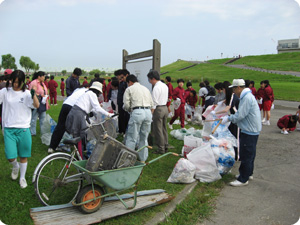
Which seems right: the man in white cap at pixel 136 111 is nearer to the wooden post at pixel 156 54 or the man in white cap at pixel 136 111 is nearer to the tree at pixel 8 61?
the wooden post at pixel 156 54

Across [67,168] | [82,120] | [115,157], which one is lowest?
[67,168]

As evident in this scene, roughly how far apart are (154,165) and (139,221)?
208 cm

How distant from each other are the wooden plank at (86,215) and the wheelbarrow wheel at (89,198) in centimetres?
7

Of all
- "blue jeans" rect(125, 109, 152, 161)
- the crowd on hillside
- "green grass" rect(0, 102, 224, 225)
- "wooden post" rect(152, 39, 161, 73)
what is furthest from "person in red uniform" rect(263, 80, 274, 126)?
"blue jeans" rect(125, 109, 152, 161)

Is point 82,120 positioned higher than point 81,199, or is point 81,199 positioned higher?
point 82,120

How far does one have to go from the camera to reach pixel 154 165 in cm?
517

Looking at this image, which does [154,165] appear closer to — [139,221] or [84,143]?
[84,143]

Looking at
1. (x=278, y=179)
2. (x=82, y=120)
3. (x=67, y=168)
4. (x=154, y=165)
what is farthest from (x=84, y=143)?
(x=278, y=179)

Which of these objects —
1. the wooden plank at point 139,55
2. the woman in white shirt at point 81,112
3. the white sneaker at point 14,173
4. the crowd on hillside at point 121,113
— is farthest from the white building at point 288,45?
the white sneaker at point 14,173

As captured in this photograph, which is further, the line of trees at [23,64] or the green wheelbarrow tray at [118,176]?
the line of trees at [23,64]

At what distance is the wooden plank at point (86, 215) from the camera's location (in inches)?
116

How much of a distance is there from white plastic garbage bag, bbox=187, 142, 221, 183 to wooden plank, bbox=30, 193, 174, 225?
1144 millimetres

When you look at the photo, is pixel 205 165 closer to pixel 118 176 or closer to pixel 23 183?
pixel 118 176

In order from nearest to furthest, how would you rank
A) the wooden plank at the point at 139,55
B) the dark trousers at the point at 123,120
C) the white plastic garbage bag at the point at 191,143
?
the white plastic garbage bag at the point at 191,143 < the wooden plank at the point at 139,55 < the dark trousers at the point at 123,120
